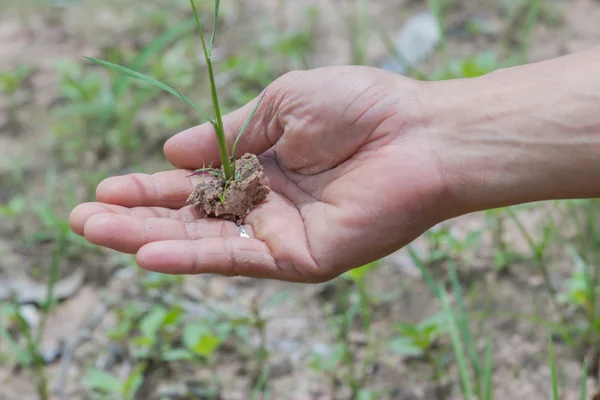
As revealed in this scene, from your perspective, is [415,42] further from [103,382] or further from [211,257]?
[103,382]

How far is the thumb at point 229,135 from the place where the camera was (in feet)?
6.03

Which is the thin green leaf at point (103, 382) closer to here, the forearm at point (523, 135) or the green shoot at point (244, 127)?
the green shoot at point (244, 127)

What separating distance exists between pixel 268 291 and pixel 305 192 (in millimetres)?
670

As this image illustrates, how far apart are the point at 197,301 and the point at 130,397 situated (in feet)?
1.59

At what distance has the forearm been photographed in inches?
59.6

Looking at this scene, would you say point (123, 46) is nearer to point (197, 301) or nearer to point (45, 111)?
point (45, 111)

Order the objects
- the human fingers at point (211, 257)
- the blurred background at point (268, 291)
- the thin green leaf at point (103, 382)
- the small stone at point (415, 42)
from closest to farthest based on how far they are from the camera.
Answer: the human fingers at point (211, 257) < the thin green leaf at point (103, 382) < the blurred background at point (268, 291) < the small stone at point (415, 42)

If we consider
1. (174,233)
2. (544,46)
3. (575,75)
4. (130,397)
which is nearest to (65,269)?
(130,397)

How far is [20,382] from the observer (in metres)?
2.06

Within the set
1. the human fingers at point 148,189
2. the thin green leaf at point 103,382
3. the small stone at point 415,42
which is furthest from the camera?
the small stone at point 415,42

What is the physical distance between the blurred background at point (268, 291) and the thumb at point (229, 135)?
467mm

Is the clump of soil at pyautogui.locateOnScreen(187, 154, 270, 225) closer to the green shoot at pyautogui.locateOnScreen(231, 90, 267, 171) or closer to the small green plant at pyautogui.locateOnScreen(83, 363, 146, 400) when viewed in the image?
the green shoot at pyautogui.locateOnScreen(231, 90, 267, 171)

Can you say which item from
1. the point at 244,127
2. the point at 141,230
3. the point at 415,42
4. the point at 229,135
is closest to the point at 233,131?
the point at 229,135

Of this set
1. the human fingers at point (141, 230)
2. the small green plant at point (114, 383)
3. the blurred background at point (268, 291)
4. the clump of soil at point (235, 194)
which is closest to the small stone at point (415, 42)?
the blurred background at point (268, 291)
